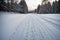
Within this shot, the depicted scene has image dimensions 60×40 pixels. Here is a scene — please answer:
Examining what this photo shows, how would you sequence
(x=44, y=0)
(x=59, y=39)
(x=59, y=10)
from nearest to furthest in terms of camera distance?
(x=59, y=39)
(x=59, y=10)
(x=44, y=0)

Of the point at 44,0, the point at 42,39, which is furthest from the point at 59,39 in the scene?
the point at 44,0

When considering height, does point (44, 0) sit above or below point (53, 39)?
above

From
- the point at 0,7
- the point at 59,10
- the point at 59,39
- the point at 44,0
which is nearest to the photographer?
the point at 59,39

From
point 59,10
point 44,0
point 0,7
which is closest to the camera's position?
point 0,7

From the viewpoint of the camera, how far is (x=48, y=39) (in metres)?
2.73

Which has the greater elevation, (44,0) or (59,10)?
(44,0)

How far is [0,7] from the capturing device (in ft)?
60.4

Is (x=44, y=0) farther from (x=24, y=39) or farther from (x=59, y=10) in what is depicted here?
(x=24, y=39)

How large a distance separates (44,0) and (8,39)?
46.6 metres

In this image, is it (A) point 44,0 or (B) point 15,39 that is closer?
(B) point 15,39

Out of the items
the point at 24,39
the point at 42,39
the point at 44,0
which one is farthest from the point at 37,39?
the point at 44,0

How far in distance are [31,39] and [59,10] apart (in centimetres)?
2890

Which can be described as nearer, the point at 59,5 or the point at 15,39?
the point at 15,39

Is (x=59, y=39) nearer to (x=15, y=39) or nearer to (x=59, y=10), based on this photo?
(x=15, y=39)
